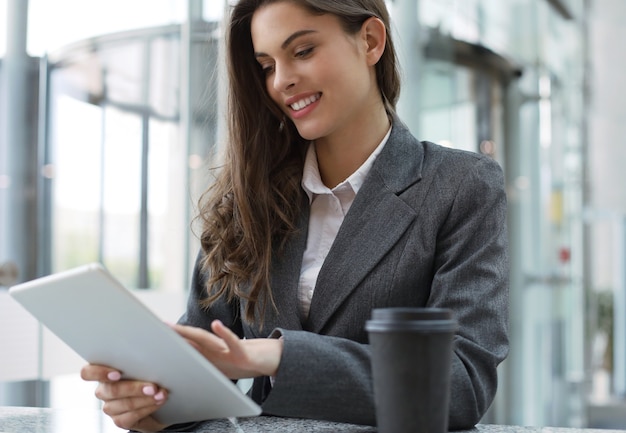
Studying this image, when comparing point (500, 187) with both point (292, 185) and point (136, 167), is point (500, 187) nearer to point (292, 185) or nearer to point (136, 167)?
point (292, 185)

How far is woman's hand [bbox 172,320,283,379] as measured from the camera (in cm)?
120

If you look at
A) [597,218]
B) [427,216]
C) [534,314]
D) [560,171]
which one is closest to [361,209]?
[427,216]

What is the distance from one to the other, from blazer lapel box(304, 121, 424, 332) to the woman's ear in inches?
12.5

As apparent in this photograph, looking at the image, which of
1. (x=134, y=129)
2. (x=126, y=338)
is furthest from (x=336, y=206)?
(x=134, y=129)

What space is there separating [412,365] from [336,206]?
874 millimetres

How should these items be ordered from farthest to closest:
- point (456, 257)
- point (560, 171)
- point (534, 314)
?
1. point (560, 171)
2. point (534, 314)
3. point (456, 257)

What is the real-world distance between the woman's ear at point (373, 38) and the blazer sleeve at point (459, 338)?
1.17ft

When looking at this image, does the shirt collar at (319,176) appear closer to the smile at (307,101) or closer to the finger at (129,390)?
the smile at (307,101)

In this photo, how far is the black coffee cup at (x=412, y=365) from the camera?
997mm

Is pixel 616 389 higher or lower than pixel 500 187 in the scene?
lower

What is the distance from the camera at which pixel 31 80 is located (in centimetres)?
391

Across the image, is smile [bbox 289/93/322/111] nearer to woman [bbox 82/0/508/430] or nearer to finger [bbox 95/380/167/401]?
woman [bbox 82/0/508/430]

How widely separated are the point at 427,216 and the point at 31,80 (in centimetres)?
279

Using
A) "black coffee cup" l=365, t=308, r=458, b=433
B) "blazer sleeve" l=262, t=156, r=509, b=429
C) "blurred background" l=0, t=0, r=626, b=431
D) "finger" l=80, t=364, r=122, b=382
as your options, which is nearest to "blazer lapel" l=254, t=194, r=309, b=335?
"blazer sleeve" l=262, t=156, r=509, b=429
